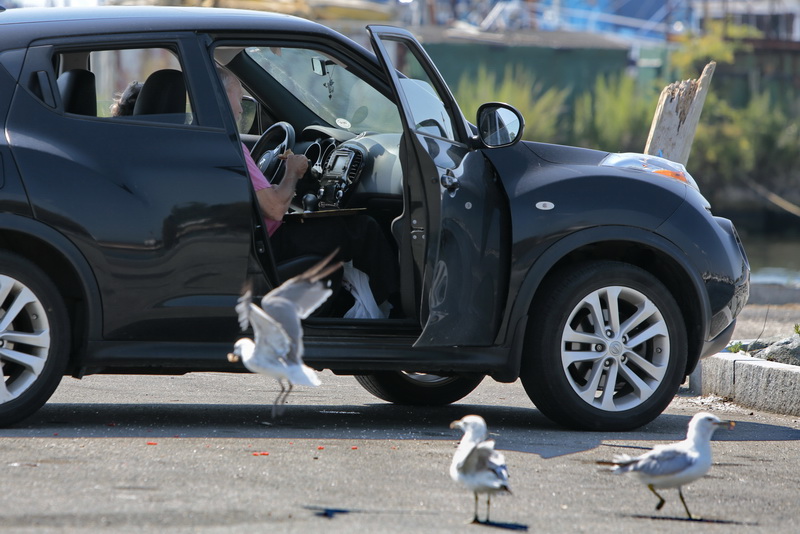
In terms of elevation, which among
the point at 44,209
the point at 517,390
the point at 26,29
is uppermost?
the point at 26,29

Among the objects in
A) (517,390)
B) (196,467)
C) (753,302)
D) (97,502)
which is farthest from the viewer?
(753,302)

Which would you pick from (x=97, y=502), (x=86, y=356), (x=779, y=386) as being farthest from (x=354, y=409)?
(x=97, y=502)

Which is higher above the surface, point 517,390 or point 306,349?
point 306,349

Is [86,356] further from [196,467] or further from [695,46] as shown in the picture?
[695,46]

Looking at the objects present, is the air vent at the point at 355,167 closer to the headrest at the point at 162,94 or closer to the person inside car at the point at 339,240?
the person inside car at the point at 339,240

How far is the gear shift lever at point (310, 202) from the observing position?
23.2 ft

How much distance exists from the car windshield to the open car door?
0.48 meters

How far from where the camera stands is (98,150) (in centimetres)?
593

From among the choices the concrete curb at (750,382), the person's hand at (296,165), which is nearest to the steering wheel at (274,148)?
the person's hand at (296,165)

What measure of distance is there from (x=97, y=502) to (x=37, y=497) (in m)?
0.22

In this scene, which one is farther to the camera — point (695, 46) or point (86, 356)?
point (695, 46)

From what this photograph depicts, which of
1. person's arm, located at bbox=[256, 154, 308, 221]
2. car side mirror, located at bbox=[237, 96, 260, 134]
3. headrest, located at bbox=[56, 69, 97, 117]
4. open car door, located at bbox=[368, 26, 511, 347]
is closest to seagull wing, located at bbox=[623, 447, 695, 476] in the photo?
open car door, located at bbox=[368, 26, 511, 347]

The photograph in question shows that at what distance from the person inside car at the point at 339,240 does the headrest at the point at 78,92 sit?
0.63 m

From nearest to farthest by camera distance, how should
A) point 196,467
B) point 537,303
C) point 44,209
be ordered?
point 196,467
point 44,209
point 537,303
